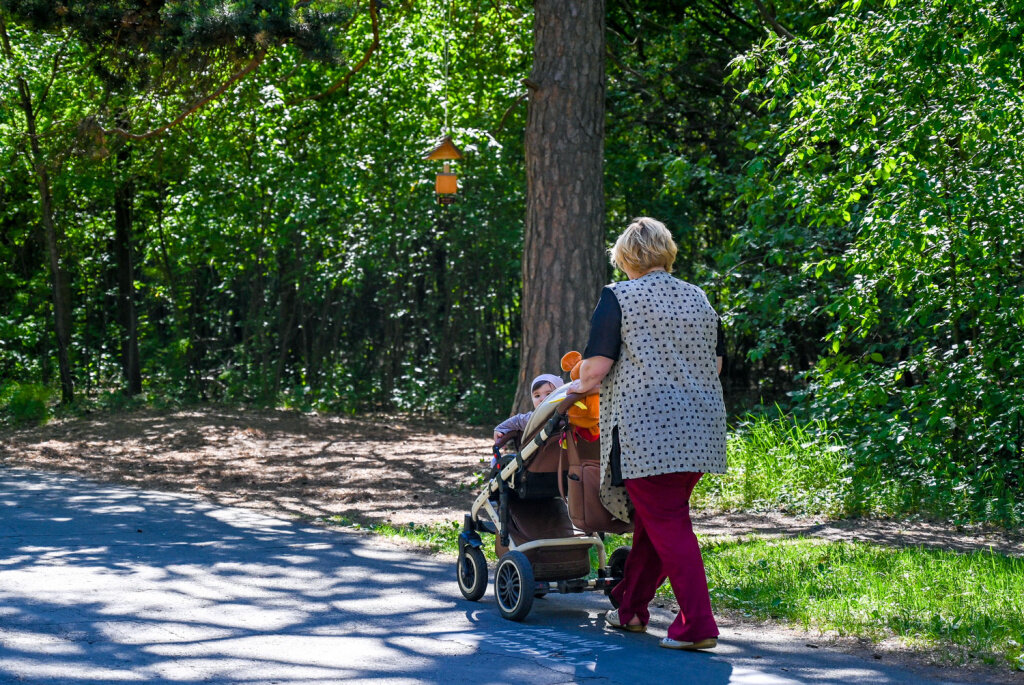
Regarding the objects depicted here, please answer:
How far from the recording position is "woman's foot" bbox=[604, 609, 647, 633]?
548cm

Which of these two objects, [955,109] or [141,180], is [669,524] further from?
[141,180]

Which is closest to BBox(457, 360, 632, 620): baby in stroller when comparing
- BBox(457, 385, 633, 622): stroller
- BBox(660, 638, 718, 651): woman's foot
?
BBox(457, 385, 633, 622): stroller

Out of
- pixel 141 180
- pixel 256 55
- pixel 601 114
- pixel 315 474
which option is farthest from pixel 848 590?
pixel 141 180

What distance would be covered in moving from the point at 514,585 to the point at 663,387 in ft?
4.75

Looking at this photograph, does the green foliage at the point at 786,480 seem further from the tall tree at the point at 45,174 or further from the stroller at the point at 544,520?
the tall tree at the point at 45,174

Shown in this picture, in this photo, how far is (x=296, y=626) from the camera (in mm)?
5625

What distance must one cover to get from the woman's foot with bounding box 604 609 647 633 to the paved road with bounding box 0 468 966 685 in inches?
2.7

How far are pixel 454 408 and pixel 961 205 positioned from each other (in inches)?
458

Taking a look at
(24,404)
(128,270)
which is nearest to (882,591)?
(24,404)

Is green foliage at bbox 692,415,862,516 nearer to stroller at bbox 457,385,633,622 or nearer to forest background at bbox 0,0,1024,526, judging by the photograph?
forest background at bbox 0,0,1024,526

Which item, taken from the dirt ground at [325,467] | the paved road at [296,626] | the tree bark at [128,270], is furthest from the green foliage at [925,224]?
the tree bark at [128,270]

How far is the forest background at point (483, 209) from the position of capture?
8648 mm

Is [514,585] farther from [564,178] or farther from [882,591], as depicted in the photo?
[564,178]

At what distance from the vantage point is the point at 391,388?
19.3 metres
